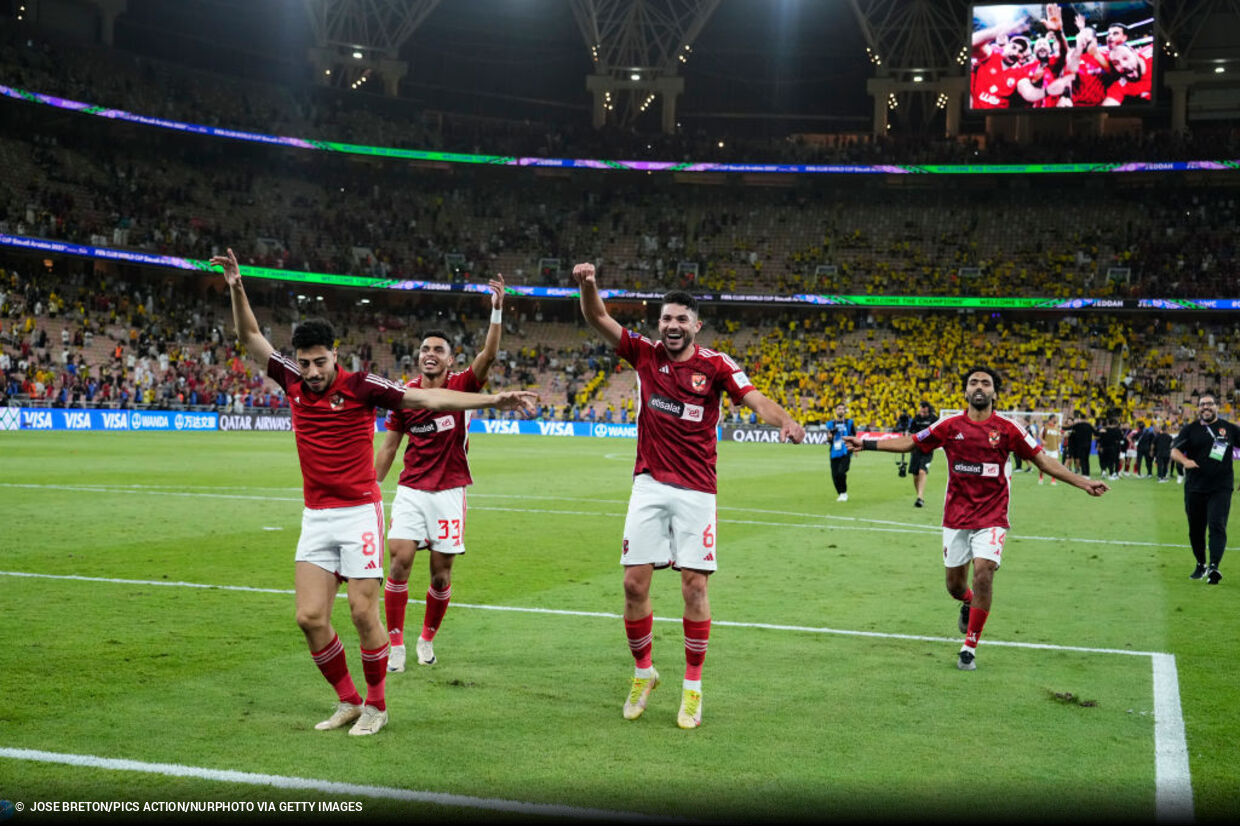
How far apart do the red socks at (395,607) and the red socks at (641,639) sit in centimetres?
186

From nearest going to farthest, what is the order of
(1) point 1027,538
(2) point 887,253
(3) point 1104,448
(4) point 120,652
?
(4) point 120,652 → (1) point 1027,538 → (3) point 1104,448 → (2) point 887,253

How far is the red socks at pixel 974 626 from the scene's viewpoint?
8641mm

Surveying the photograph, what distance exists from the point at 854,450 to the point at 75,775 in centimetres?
549

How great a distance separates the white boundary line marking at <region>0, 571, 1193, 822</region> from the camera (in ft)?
18.1

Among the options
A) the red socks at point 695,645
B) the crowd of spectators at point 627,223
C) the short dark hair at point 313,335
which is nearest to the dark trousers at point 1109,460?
the crowd of spectators at point 627,223

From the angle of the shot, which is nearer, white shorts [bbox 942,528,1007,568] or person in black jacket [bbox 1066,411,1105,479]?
white shorts [bbox 942,528,1007,568]

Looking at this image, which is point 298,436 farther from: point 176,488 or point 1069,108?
point 1069,108

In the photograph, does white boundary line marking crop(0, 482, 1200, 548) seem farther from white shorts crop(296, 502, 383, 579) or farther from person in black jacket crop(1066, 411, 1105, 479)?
person in black jacket crop(1066, 411, 1105, 479)

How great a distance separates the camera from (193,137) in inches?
2441

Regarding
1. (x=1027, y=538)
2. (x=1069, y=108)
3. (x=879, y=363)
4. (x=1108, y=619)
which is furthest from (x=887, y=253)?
(x=1108, y=619)

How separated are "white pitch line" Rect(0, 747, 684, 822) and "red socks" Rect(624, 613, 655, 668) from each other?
2.03 metres

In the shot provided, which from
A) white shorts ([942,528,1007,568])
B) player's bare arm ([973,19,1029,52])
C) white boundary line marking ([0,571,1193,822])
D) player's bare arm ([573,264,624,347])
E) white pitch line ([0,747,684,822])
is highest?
player's bare arm ([973,19,1029,52])

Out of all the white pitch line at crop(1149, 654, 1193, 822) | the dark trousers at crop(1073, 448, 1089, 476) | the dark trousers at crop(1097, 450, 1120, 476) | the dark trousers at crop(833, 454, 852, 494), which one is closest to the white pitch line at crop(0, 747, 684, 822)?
the white pitch line at crop(1149, 654, 1193, 822)

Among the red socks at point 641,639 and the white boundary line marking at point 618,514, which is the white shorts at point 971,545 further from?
the white boundary line marking at point 618,514
